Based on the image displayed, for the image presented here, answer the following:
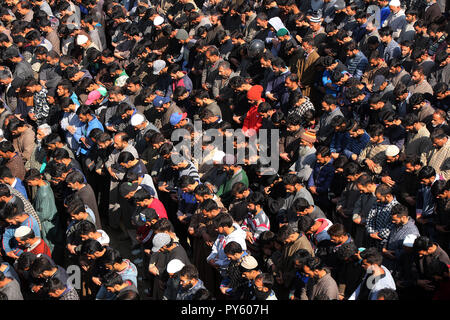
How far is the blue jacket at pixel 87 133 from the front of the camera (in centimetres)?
1047

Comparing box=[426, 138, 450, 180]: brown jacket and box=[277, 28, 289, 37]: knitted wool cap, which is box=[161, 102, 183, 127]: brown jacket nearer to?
box=[277, 28, 289, 37]: knitted wool cap

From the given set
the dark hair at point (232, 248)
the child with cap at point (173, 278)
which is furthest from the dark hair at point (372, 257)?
the child with cap at point (173, 278)

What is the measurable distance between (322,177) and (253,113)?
6.45 feet

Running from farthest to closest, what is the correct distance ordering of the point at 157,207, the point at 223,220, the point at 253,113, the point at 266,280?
the point at 253,113 → the point at 157,207 → the point at 223,220 → the point at 266,280

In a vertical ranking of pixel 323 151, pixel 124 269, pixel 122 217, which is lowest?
pixel 122 217

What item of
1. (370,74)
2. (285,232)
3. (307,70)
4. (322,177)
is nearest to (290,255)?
(285,232)

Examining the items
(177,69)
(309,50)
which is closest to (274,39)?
(309,50)

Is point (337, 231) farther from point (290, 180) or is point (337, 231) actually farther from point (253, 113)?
point (253, 113)

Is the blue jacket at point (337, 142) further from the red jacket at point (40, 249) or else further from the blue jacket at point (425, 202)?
the red jacket at point (40, 249)

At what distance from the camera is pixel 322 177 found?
368 inches

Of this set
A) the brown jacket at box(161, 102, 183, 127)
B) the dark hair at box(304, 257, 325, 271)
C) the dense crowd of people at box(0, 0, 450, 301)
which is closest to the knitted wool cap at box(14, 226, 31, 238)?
the dense crowd of people at box(0, 0, 450, 301)

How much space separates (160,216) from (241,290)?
5.84 ft

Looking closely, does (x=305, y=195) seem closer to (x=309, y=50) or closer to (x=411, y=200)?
(x=411, y=200)

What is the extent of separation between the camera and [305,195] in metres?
8.67
